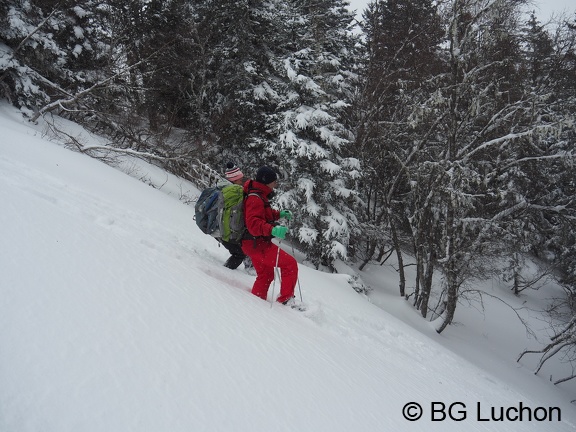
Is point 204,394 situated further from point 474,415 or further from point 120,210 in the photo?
point 120,210

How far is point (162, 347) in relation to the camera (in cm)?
212

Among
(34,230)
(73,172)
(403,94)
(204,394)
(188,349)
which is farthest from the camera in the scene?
(403,94)

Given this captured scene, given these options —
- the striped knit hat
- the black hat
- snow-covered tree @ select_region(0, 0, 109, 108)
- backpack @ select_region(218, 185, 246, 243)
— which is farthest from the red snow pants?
snow-covered tree @ select_region(0, 0, 109, 108)

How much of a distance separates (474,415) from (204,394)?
11.0 feet

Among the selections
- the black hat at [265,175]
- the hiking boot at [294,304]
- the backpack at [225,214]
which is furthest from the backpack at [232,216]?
the hiking boot at [294,304]

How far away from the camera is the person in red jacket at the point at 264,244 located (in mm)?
4129

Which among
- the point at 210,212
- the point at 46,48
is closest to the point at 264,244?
the point at 210,212

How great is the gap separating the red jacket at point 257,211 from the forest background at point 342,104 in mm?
6931

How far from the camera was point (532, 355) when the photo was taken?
14898mm

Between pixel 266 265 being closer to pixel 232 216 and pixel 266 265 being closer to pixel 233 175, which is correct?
pixel 232 216

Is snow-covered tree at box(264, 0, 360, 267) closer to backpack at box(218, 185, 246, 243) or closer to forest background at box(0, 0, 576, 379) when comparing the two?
forest background at box(0, 0, 576, 379)

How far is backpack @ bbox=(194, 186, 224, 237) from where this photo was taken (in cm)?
436

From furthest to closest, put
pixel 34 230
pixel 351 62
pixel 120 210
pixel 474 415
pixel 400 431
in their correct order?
1. pixel 351 62
2. pixel 120 210
3. pixel 474 415
4. pixel 34 230
5. pixel 400 431

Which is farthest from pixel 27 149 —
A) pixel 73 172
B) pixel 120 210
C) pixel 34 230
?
pixel 34 230
